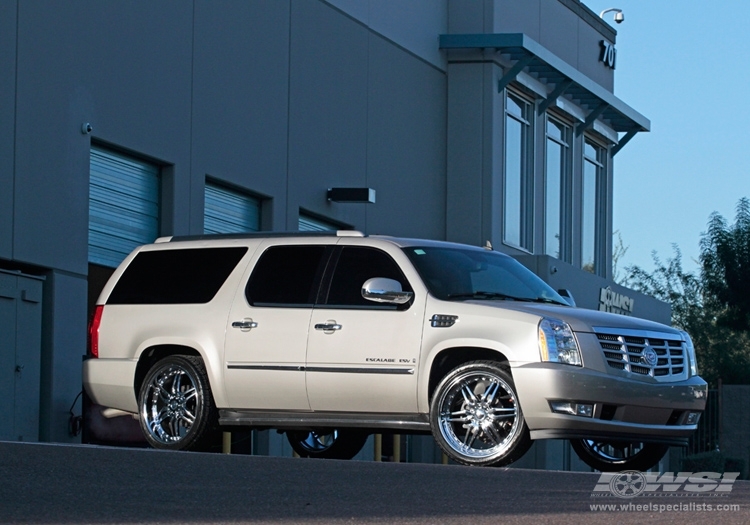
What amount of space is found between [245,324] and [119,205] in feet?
27.9

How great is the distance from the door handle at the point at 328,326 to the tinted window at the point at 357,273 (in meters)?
0.22

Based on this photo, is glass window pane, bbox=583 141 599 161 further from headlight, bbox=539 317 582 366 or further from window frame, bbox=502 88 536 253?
headlight, bbox=539 317 582 366

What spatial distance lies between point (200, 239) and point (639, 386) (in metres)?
4.24

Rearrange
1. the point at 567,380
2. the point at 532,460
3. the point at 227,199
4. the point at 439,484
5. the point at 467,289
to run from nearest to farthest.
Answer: the point at 439,484 → the point at 567,380 → the point at 467,289 → the point at 227,199 → the point at 532,460

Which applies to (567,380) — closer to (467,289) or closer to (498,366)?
(498,366)

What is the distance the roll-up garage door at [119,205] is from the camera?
20.1 metres

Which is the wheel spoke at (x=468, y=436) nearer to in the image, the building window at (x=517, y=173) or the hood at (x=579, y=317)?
the hood at (x=579, y=317)

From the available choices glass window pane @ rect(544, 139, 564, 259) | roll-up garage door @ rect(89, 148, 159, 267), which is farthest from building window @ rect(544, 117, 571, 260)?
roll-up garage door @ rect(89, 148, 159, 267)

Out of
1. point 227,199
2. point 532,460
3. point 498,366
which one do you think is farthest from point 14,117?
point 532,460

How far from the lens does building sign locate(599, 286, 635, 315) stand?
32.6 meters

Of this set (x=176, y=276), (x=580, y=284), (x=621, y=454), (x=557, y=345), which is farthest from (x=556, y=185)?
(x=557, y=345)

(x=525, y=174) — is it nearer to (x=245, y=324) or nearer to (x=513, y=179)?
(x=513, y=179)

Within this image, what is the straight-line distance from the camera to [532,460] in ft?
97.3

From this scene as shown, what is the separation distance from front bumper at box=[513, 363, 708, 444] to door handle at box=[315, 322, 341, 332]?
1.60 meters
